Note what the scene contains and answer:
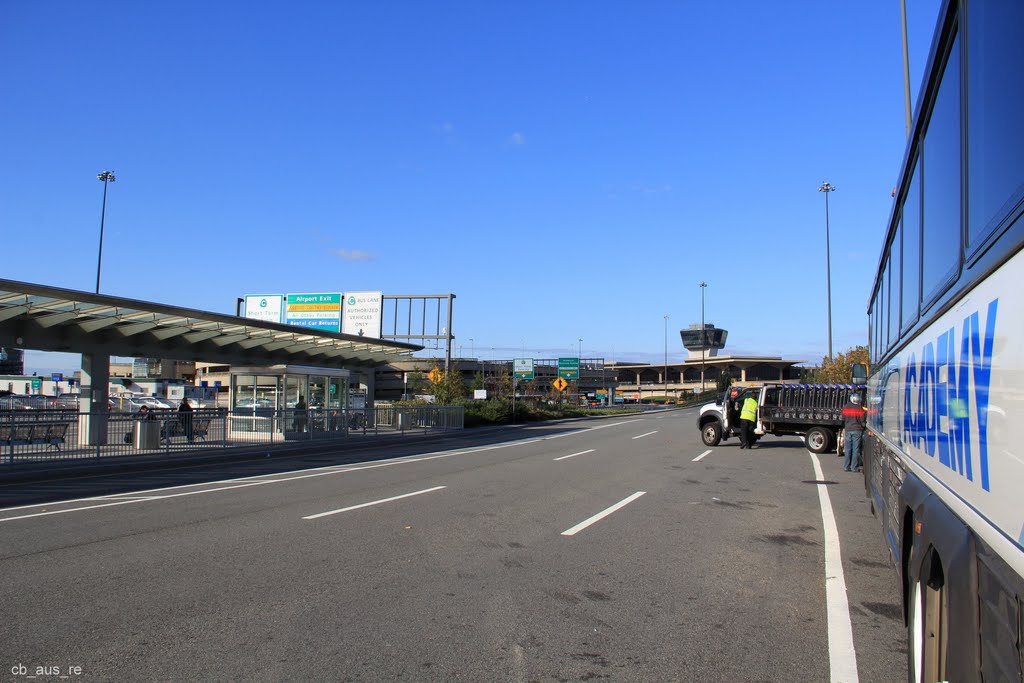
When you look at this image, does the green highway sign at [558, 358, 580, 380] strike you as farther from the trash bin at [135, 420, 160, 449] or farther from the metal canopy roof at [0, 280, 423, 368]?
the trash bin at [135, 420, 160, 449]

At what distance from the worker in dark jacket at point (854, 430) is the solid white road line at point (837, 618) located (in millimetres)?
6536

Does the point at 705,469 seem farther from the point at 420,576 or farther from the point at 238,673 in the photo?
the point at 238,673

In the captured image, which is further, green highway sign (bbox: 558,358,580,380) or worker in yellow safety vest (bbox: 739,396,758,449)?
green highway sign (bbox: 558,358,580,380)

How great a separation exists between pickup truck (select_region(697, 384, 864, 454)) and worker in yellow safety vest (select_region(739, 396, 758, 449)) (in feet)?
1.09

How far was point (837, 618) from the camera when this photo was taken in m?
5.64

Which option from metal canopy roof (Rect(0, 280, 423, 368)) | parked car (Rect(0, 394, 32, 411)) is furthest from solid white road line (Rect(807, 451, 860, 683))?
parked car (Rect(0, 394, 32, 411))

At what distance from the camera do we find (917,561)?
11.8ft

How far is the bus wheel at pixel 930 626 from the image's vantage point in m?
3.06

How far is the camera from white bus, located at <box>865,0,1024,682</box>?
2260 mm

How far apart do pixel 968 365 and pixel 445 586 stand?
4729mm

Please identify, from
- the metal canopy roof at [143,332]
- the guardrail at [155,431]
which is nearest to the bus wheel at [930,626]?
the guardrail at [155,431]

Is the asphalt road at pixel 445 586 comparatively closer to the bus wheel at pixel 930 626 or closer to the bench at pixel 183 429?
the bus wheel at pixel 930 626

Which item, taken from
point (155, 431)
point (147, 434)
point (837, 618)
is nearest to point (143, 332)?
point (155, 431)

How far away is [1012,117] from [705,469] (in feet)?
47.9
